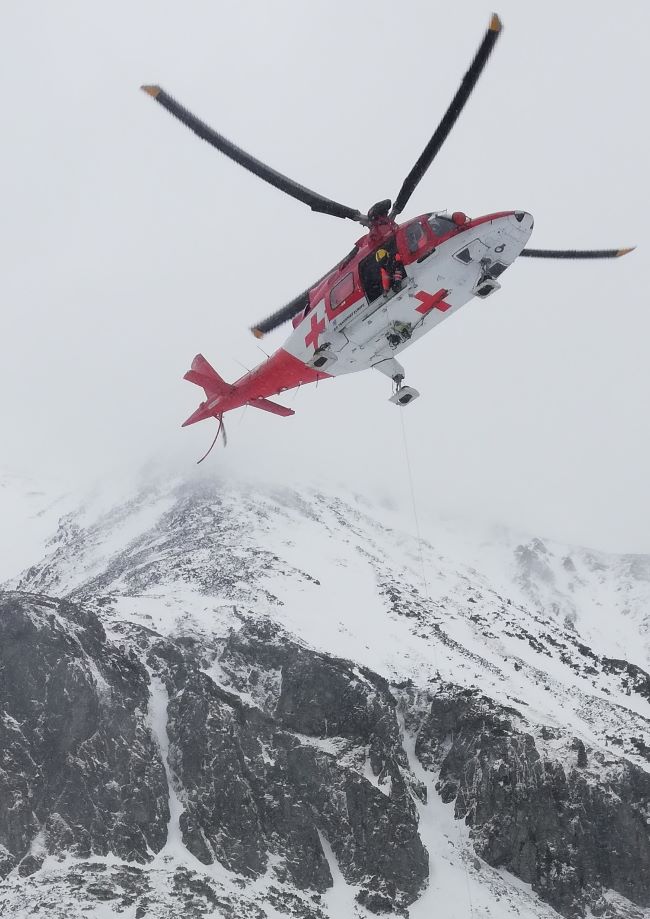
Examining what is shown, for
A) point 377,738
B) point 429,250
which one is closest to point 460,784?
point 377,738

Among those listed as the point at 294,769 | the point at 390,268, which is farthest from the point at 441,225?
the point at 294,769

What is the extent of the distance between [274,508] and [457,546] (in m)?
88.2

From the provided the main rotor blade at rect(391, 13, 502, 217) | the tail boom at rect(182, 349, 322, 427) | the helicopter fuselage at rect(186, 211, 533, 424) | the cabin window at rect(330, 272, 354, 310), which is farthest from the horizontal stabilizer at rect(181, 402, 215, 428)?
the main rotor blade at rect(391, 13, 502, 217)

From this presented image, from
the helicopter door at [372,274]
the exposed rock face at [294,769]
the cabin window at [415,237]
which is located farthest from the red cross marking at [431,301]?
the exposed rock face at [294,769]

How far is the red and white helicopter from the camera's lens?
24000 mm

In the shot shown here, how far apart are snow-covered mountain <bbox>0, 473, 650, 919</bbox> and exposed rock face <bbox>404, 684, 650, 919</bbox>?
166 millimetres

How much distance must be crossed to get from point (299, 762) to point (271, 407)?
134 feet

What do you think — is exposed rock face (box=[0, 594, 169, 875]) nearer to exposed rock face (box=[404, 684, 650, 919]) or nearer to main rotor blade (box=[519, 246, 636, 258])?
exposed rock face (box=[404, 684, 650, 919])

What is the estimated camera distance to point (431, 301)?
90.0ft

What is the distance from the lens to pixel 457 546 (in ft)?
652

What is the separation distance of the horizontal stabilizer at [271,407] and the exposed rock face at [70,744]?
37608 millimetres

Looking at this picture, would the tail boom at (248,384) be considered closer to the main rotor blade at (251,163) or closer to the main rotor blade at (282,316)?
the main rotor blade at (282,316)

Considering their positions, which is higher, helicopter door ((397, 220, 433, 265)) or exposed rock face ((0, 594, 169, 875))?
helicopter door ((397, 220, 433, 265))

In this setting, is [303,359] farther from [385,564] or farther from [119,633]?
[385,564]
